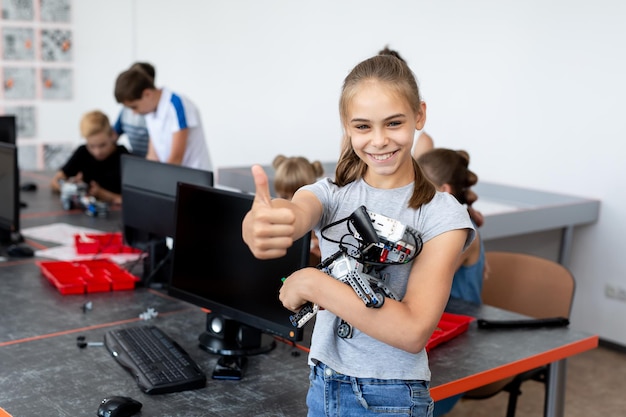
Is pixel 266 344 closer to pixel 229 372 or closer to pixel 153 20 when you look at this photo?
pixel 229 372

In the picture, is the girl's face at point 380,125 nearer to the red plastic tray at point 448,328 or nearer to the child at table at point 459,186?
the red plastic tray at point 448,328

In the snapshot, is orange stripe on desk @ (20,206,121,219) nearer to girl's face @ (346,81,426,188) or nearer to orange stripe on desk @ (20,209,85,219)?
orange stripe on desk @ (20,209,85,219)

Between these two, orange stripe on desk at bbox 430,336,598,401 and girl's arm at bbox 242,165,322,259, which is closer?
girl's arm at bbox 242,165,322,259

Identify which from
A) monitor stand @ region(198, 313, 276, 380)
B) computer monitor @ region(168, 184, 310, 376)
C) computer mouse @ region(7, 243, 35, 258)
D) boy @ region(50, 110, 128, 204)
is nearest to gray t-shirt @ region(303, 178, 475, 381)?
computer monitor @ region(168, 184, 310, 376)

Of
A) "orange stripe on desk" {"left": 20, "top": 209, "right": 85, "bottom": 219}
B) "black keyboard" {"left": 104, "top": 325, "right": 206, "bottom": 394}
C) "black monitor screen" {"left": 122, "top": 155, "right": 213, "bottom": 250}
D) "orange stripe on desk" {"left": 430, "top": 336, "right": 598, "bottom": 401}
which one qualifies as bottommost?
"orange stripe on desk" {"left": 430, "top": 336, "right": 598, "bottom": 401}

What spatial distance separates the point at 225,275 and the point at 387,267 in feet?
A: 2.43

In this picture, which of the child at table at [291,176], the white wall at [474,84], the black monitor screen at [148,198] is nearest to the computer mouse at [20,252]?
the black monitor screen at [148,198]

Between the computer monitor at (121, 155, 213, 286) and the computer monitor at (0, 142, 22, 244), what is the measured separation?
1.63ft

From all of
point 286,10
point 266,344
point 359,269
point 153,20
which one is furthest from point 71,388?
point 153,20

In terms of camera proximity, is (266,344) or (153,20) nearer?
(266,344)

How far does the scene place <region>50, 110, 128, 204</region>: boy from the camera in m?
4.33

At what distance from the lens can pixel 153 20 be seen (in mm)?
7305

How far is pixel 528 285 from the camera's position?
285cm

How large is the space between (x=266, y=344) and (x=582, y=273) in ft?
9.56
